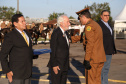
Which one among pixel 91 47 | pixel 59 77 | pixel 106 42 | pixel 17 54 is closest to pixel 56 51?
pixel 59 77

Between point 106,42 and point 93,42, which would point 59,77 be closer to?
point 93,42

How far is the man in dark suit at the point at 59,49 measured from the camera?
5.06 m

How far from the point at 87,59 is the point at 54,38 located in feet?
2.63

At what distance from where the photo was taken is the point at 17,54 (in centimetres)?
444

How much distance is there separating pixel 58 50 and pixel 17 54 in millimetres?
986

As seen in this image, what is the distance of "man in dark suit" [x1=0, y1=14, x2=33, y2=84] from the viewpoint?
435cm

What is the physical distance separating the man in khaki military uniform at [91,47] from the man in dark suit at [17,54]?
49.3 inches

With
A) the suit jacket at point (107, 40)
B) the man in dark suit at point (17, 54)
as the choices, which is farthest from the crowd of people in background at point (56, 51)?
the suit jacket at point (107, 40)

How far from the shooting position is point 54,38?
16.6 feet

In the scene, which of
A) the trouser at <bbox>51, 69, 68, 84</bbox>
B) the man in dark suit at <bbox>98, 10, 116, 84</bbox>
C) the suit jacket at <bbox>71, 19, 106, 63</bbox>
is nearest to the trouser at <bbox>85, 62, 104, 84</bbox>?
the suit jacket at <bbox>71, 19, 106, 63</bbox>

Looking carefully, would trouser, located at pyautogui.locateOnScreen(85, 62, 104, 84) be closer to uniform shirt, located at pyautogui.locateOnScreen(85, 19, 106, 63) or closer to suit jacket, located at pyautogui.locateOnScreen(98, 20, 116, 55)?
uniform shirt, located at pyautogui.locateOnScreen(85, 19, 106, 63)

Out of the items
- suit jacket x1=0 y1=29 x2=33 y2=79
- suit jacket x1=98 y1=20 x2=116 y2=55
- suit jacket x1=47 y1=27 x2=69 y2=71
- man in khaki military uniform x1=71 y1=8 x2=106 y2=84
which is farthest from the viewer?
suit jacket x1=98 y1=20 x2=116 y2=55

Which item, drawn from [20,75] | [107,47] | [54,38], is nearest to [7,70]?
[20,75]

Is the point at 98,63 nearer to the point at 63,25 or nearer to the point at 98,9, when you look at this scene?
the point at 63,25
